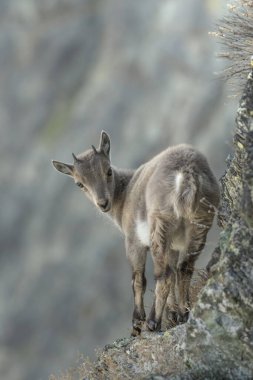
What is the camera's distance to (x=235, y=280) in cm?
1058

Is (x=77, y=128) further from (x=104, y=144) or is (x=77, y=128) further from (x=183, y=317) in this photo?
(x=183, y=317)

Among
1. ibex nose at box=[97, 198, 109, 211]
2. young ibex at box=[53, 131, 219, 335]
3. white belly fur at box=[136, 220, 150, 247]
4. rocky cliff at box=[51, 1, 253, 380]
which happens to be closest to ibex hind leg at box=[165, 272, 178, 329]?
young ibex at box=[53, 131, 219, 335]

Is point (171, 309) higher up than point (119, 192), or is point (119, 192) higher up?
point (119, 192)

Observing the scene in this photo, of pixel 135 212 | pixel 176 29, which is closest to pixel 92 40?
pixel 176 29

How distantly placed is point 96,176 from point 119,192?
52cm

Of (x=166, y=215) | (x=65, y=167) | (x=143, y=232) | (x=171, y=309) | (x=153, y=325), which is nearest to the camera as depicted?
(x=166, y=215)

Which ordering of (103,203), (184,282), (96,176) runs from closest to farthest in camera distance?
(184,282)
(103,203)
(96,176)

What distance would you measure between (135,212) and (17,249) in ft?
163

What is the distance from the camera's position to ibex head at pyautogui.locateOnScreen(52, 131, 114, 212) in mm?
15375

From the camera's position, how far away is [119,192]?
15.8 m

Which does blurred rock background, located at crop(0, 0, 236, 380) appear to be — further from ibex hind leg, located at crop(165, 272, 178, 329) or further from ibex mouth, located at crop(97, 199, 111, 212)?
ibex hind leg, located at crop(165, 272, 178, 329)

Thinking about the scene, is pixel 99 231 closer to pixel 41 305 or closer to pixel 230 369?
pixel 41 305

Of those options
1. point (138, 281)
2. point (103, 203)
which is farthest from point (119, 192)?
point (138, 281)

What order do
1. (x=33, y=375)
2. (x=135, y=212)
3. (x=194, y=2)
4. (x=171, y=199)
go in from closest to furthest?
(x=171, y=199) → (x=135, y=212) → (x=33, y=375) → (x=194, y=2)
